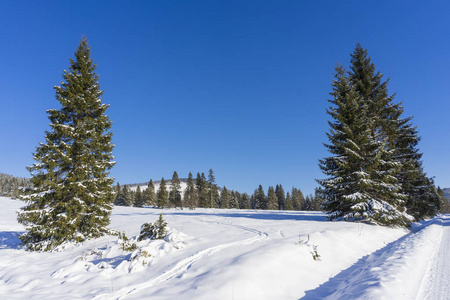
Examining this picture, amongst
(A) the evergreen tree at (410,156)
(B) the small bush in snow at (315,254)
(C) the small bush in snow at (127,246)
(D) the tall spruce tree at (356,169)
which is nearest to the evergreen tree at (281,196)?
(A) the evergreen tree at (410,156)

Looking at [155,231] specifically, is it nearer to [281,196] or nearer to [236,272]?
[236,272]

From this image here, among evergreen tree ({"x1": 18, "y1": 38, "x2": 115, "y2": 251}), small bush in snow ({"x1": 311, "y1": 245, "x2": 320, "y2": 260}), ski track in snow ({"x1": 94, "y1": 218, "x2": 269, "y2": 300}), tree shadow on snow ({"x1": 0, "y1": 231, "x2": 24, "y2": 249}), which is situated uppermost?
evergreen tree ({"x1": 18, "y1": 38, "x2": 115, "y2": 251})

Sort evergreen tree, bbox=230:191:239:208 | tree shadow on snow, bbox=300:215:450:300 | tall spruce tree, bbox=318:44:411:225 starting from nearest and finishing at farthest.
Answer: tree shadow on snow, bbox=300:215:450:300 < tall spruce tree, bbox=318:44:411:225 < evergreen tree, bbox=230:191:239:208

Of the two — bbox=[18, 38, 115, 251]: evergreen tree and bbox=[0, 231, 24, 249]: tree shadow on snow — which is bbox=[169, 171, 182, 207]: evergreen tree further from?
bbox=[18, 38, 115, 251]: evergreen tree

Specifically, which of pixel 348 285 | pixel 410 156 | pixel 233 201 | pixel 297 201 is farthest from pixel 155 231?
pixel 297 201

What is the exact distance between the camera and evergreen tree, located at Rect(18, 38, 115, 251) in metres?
10.5

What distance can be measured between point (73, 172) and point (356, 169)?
1678cm

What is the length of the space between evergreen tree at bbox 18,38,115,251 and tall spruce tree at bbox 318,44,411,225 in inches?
531

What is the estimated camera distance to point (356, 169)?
14555 mm

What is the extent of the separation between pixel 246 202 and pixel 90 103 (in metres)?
74.0

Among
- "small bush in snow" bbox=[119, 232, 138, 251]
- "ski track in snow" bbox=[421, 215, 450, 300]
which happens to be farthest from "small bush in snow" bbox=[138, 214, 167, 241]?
"ski track in snow" bbox=[421, 215, 450, 300]

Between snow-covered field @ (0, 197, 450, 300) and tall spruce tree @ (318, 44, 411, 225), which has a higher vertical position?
tall spruce tree @ (318, 44, 411, 225)

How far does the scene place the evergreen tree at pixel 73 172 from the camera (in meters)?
10.5

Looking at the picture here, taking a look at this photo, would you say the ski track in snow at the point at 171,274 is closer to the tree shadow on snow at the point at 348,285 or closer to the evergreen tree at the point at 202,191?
the tree shadow on snow at the point at 348,285
